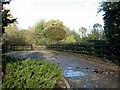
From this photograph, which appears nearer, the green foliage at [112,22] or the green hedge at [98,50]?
the green foliage at [112,22]

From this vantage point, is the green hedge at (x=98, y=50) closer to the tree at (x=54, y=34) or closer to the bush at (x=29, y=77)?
the bush at (x=29, y=77)

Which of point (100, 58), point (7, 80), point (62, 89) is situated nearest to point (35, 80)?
point (7, 80)

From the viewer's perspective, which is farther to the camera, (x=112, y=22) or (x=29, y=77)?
(x=112, y=22)

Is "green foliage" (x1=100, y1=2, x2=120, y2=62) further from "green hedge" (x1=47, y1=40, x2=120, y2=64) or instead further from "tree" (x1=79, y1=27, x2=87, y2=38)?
"tree" (x1=79, y1=27, x2=87, y2=38)

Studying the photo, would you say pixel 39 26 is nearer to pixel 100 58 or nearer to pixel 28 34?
pixel 28 34

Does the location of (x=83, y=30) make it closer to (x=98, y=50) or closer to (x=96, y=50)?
(x=96, y=50)

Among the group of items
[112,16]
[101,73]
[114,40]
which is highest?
[112,16]

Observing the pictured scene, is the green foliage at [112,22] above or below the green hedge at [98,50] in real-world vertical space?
above

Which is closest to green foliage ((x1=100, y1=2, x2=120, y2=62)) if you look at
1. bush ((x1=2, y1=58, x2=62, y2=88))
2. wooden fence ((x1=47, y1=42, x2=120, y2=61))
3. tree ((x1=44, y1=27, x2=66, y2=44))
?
wooden fence ((x1=47, y1=42, x2=120, y2=61))

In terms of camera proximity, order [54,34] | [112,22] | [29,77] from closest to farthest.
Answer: [29,77], [112,22], [54,34]

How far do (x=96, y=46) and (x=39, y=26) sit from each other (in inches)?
1999

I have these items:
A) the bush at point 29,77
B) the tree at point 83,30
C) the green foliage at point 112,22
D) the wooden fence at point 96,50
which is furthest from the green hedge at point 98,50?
the tree at point 83,30

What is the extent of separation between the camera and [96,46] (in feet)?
85.7

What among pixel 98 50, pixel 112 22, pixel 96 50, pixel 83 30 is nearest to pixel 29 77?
pixel 112 22
